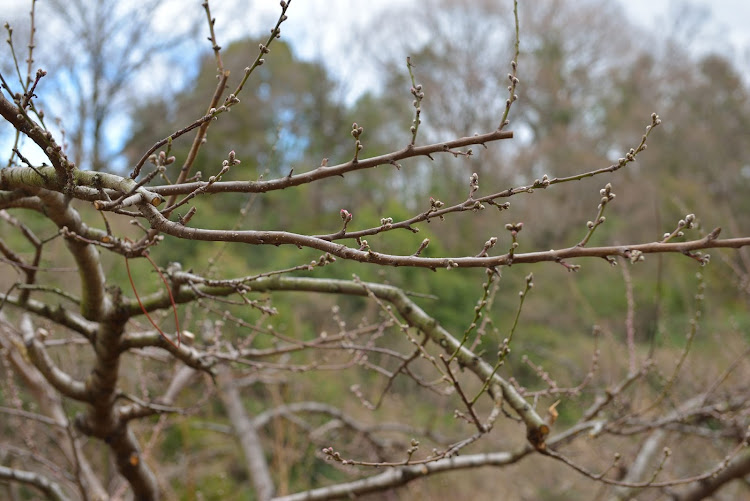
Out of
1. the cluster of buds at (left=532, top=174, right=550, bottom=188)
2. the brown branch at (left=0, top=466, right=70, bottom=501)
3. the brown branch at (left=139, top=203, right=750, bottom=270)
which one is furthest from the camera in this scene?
the brown branch at (left=0, top=466, right=70, bottom=501)

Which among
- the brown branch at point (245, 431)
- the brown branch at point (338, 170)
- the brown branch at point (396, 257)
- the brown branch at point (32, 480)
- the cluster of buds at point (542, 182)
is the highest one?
the brown branch at point (245, 431)

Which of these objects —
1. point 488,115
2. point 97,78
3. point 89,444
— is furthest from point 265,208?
point 89,444

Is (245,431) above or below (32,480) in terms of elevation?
above

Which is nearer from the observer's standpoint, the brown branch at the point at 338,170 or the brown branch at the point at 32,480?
the brown branch at the point at 338,170

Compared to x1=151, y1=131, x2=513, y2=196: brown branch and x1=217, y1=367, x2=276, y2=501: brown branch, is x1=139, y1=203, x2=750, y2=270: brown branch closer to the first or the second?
x1=151, y1=131, x2=513, y2=196: brown branch

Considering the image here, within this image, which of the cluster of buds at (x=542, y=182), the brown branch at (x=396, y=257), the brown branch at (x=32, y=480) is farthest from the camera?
the brown branch at (x=32, y=480)

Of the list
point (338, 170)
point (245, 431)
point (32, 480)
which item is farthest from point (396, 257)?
point (245, 431)

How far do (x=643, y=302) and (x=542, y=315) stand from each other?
175 centimetres

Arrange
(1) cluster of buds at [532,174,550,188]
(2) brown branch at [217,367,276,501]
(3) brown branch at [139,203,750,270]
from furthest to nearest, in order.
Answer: (2) brown branch at [217,367,276,501]
(1) cluster of buds at [532,174,550,188]
(3) brown branch at [139,203,750,270]

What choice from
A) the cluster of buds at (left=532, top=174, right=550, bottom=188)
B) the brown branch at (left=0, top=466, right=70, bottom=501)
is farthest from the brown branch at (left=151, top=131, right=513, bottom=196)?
the brown branch at (left=0, top=466, right=70, bottom=501)

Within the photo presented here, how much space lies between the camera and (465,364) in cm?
189

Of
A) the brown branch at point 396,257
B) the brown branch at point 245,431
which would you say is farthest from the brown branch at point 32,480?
the brown branch at point 396,257

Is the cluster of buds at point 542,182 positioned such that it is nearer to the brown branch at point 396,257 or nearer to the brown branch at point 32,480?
the brown branch at point 396,257

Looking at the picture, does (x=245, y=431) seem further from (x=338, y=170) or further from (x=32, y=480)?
(x=338, y=170)
